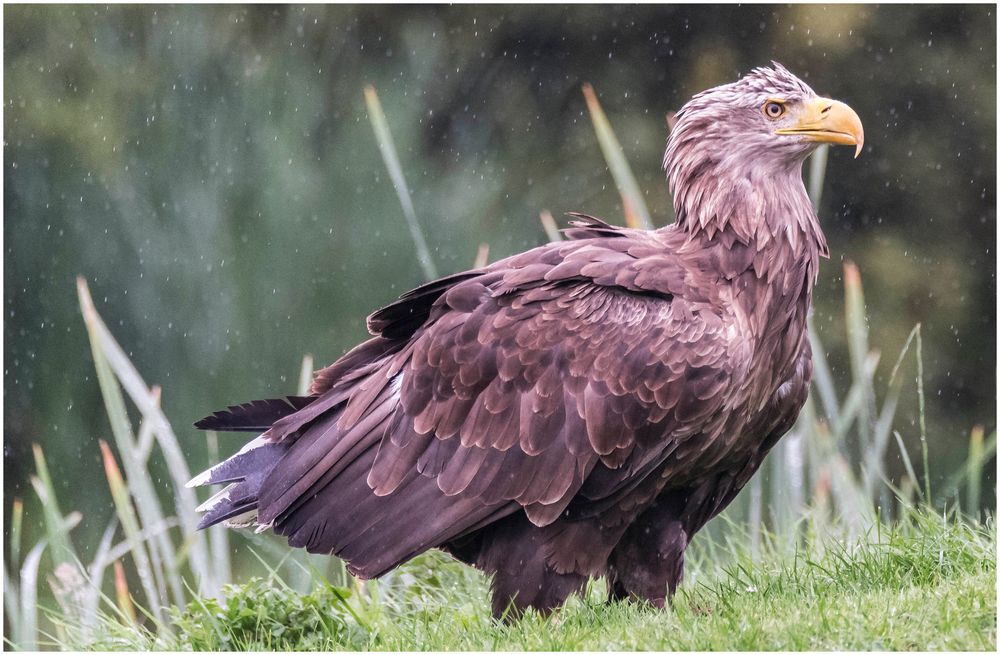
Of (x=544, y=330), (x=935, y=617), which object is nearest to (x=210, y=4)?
(x=544, y=330)

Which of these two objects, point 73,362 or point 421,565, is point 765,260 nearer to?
point 421,565

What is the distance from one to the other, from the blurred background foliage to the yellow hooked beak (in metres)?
3.20

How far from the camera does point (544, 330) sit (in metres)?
4.42

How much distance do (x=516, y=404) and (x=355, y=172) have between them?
3.92 metres

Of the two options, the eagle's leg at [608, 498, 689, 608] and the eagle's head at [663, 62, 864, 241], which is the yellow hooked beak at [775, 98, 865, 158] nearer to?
the eagle's head at [663, 62, 864, 241]

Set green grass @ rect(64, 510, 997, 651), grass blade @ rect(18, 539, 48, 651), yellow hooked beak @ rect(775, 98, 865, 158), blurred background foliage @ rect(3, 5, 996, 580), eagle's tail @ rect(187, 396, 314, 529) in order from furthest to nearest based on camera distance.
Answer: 1. blurred background foliage @ rect(3, 5, 996, 580)
2. grass blade @ rect(18, 539, 48, 651)
3. eagle's tail @ rect(187, 396, 314, 529)
4. yellow hooked beak @ rect(775, 98, 865, 158)
5. green grass @ rect(64, 510, 997, 651)

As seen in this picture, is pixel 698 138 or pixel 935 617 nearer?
pixel 935 617

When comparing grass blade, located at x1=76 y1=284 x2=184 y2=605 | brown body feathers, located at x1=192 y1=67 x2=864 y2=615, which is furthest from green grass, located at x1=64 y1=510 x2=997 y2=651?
grass blade, located at x1=76 y1=284 x2=184 y2=605

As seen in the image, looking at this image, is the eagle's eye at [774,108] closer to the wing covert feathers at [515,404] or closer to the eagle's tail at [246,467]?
the wing covert feathers at [515,404]

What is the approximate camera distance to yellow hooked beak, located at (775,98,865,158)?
4.59 meters

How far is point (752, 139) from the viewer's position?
4.64m

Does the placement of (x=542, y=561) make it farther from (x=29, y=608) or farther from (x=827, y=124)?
(x=29, y=608)

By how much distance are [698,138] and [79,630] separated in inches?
114

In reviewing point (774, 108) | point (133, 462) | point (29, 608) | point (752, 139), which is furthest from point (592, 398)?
point (29, 608)
